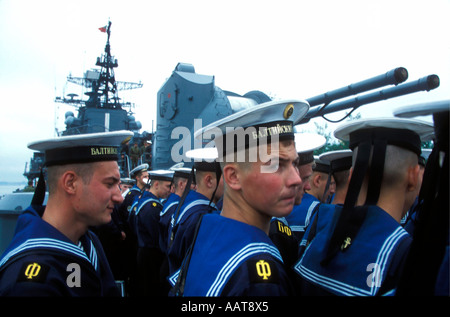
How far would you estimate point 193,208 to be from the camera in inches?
140

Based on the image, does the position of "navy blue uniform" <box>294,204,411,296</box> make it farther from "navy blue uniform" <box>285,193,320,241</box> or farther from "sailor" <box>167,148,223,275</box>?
"navy blue uniform" <box>285,193,320,241</box>

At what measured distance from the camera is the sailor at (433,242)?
1.02m

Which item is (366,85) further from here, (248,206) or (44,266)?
(44,266)

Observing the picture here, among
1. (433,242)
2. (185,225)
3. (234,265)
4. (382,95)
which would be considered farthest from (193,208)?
(382,95)

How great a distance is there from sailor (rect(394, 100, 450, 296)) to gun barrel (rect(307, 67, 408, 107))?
350 cm

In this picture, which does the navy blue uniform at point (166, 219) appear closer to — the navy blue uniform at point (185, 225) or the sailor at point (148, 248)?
the sailor at point (148, 248)

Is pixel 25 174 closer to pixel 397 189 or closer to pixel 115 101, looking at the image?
pixel 115 101

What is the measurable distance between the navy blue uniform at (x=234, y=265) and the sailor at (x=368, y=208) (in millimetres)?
259

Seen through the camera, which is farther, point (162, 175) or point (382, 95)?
point (162, 175)

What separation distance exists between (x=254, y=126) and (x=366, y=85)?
11.5 ft

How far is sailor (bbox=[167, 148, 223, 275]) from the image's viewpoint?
9.20 ft

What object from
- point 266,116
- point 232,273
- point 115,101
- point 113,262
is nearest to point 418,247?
point 232,273

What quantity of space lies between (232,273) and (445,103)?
101 cm

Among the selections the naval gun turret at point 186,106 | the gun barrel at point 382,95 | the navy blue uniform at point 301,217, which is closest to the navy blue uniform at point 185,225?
the navy blue uniform at point 301,217
